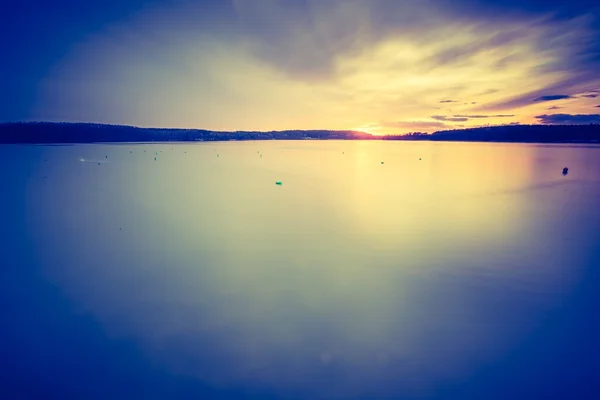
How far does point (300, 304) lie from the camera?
6.88 meters

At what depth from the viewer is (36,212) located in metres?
15.5

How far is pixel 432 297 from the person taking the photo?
7203 millimetres

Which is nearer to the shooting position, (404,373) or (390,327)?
(404,373)

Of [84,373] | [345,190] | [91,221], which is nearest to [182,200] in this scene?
[91,221]

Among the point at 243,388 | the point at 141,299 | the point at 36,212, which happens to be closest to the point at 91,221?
the point at 36,212

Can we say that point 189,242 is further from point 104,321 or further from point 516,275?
point 516,275

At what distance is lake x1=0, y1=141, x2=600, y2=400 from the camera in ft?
16.1

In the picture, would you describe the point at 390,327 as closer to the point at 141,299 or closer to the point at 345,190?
the point at 141,299

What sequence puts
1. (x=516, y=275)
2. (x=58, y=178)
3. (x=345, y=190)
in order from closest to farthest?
(x=516, y=275) < (x=345, y=190) < (x=58, y=178)

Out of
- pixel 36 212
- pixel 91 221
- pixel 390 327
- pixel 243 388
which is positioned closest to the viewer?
pixel 243 388

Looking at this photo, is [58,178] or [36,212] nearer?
[36,212]

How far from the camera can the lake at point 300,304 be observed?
4.92 m

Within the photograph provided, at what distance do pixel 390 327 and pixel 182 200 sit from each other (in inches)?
559

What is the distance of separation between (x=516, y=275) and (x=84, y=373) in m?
9.39
